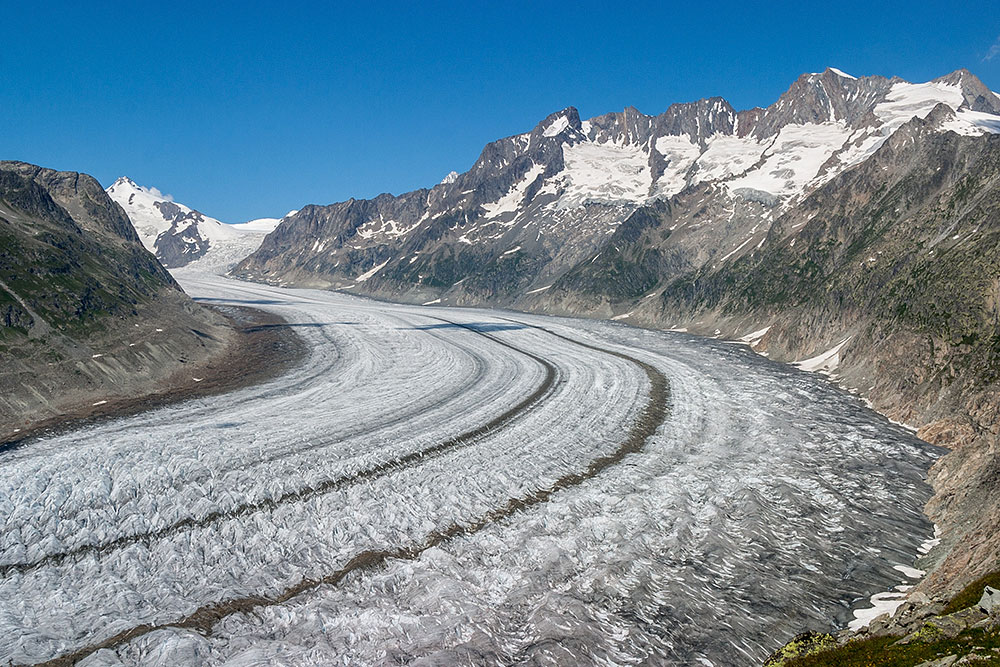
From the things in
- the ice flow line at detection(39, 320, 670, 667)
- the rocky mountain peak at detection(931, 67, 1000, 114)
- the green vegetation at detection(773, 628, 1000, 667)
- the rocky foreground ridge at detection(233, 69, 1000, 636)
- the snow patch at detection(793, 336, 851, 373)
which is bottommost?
the ice flow line at detection(39, 320, 670, 667)

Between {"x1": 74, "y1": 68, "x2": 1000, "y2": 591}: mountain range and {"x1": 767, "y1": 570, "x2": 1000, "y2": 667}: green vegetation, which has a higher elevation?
{"x1": 74, "y1": 68, "x2": 1000, "y2": 591}: mountain range

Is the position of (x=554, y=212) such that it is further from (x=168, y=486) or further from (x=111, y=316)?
(x=168, y=486)

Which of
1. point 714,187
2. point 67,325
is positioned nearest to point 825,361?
point 67,325

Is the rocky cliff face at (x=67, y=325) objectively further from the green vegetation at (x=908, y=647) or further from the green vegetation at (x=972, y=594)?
the green vegetation at (x=972, y=594)

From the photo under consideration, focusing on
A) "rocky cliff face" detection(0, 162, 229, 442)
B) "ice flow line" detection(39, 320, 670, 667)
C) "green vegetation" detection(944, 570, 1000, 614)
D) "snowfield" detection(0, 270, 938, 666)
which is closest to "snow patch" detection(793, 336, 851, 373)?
"snowfield" detection(0, 270, 938, 666)

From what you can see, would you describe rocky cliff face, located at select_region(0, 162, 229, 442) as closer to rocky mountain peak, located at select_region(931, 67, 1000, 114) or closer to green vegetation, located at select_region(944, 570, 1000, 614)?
green vegetation, located at select_region(944, 570, 1000, 614)

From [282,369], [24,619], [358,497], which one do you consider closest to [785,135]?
[282,369]

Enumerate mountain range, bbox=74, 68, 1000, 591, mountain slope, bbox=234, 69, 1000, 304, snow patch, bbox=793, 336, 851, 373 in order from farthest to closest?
1. mountain slope, bbox=234, 69, 1000, 304
2. snow patch, bbox=793, 336, 851, 373
3. mountain range, bbox=74, 68, 1000, 591
